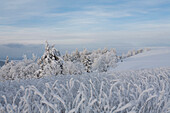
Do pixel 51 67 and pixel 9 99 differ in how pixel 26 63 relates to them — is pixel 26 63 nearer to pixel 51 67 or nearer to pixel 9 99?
pixel 51 67

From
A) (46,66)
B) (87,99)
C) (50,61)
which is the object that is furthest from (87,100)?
(50,61)

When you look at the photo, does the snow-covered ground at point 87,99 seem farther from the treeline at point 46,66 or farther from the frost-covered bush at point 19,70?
the frost-covered bush at point 19,70

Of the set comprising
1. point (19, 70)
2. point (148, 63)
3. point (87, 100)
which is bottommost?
point (19, 70)

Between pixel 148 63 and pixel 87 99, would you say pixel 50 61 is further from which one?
pixel 87 99

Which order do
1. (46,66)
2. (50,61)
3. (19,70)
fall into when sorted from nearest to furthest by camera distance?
(46,66) → (50,61) → (19,70)

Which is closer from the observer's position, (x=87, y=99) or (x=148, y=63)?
(x=87, y=99)

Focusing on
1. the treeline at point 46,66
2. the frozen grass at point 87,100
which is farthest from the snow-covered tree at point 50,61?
the frozen grass at point 87,100

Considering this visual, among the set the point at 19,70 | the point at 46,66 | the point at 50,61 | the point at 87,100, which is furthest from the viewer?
the point at 19,70

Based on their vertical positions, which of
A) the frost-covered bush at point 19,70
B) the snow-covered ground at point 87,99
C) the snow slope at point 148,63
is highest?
the snow-covered ground at point 87,99

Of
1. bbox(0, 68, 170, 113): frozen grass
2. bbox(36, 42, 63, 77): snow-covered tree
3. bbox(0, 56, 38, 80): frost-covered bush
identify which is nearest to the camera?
bbox(0, 68, 170, 113): frozen grass

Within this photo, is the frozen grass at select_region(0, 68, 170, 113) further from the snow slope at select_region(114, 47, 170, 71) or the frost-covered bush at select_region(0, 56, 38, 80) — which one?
the frost-covered bush at select_region(0, 56, 38, 80)

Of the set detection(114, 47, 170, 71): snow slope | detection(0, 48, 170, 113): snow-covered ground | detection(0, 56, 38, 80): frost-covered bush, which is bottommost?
detection(0, 56, 38, 80): frost-covered bush

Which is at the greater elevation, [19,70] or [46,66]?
[46,66]

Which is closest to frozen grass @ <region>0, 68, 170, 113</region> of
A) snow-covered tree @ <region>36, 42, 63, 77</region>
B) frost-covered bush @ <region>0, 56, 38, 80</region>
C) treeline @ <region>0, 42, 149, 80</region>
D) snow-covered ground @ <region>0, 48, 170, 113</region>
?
snow-covered ground @ <region>0, 48, 170, 113</region>
